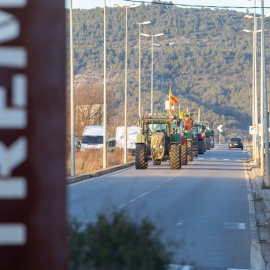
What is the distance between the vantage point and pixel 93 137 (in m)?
56.1

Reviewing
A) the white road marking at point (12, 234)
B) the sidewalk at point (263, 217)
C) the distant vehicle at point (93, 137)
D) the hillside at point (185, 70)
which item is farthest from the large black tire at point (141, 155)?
the hillside at point (185, 70)

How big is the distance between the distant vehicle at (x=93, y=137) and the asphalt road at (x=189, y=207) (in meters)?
18.1

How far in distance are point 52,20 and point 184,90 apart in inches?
5904

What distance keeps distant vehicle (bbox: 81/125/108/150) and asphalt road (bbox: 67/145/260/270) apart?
18137mm

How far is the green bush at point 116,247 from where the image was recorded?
5.86m

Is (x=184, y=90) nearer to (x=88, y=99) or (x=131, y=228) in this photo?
(x=88, y=99)

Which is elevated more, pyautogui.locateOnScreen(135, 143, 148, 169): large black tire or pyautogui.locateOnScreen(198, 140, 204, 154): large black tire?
pyautogui.locateOnScreen(135, 143, 148, 169): large black tire

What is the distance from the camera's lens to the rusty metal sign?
3.69m

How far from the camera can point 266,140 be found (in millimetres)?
29891

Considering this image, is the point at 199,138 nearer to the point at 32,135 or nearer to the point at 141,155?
the point at 141,155

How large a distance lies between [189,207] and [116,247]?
14.5 m

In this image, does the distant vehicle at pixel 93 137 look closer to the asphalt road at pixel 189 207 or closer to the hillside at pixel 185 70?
the asphalt road at pixel 189 207

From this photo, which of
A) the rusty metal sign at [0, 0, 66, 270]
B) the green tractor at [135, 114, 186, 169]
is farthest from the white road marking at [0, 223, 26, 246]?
the green tractor at [135, 114, 186, 169]

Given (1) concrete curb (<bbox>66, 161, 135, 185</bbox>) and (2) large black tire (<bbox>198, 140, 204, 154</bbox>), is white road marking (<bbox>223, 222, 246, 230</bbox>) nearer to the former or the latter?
(1) concrete curb (<bbox>66, 161, 135, 185</bbox>)
